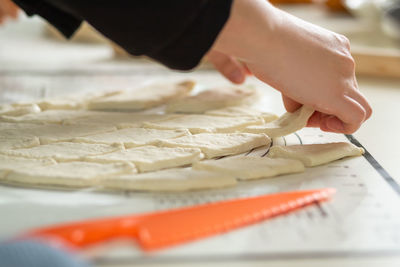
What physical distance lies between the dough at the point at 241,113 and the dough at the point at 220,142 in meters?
0.16

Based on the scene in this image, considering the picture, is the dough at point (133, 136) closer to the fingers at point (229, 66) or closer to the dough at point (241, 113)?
the dough at point (241, 113)

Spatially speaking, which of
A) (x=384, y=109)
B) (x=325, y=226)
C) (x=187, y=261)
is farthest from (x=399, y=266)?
(x=384, y=109)

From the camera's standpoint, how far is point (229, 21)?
88 cm

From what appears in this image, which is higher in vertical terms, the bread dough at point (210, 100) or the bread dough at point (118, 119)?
the bread dough at point (210, 100)

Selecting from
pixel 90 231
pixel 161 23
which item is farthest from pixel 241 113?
pixel 90 231

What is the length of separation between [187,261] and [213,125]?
0.50 meters

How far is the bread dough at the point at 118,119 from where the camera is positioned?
1162 millimetres

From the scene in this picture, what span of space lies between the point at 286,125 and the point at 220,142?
155mm

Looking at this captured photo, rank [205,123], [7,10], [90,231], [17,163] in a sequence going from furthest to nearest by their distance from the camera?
[7,10]
[205,123]
[17,163]
[90,231]

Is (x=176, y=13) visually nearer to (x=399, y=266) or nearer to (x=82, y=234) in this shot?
(x=82, y=234)

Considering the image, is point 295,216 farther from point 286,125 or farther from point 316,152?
point 286,125

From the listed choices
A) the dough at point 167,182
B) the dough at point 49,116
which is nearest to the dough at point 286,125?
the dough at point 167,182

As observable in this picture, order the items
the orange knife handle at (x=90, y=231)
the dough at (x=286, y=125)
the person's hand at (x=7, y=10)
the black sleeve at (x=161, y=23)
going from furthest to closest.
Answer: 1. the person's hand at (x=7, y=10)
2. the dough at (x=286, y=125)
3. the black sleeve at (x=161, y=23)
4. the orange knife handle at (x=90, y=231)

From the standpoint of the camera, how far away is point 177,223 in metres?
0.73
